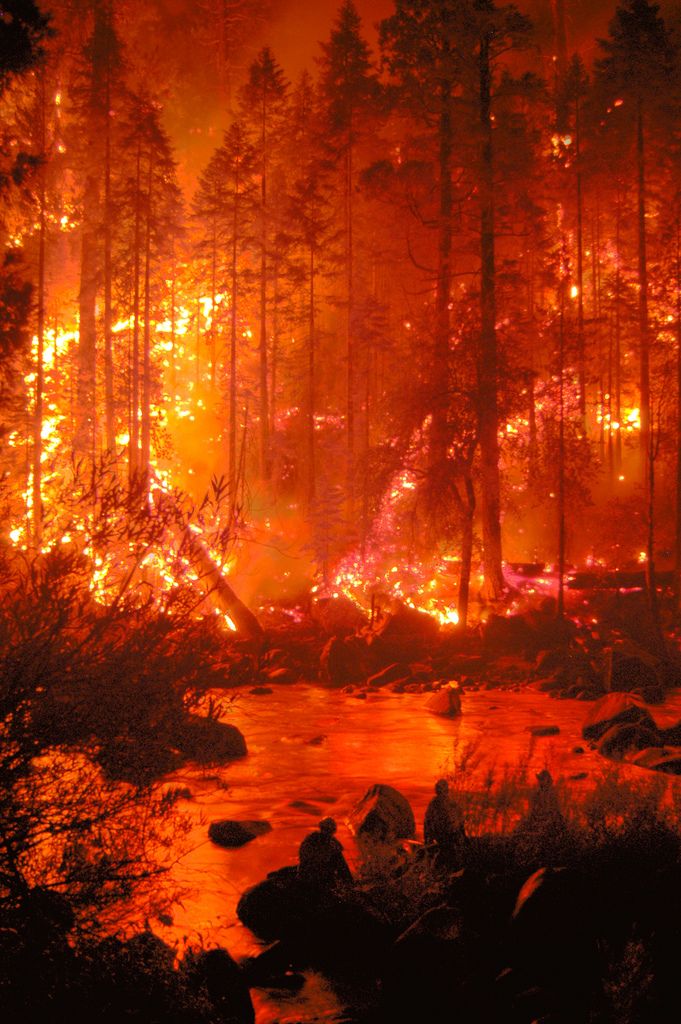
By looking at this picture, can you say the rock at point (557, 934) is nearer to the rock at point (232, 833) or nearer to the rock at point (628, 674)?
the rock at point (232, 833)

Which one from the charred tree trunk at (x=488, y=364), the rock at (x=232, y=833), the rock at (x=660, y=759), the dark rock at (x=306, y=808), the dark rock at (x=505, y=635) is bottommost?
the dark rock at (x=306, y=808)

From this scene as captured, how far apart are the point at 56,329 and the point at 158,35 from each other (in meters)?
21.3

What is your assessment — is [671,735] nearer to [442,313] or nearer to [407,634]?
[407,634]

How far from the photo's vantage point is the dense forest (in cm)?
2162

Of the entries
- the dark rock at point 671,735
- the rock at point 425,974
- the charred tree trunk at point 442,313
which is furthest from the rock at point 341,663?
the rock at point 425,974

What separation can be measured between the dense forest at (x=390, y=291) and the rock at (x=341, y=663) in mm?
3136

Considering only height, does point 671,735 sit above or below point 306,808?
above

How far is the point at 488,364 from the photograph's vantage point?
21.2 metres

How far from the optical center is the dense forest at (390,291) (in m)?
21.6

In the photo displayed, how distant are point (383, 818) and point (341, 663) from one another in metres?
11.5

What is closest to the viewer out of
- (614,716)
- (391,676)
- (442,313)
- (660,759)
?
(660,759)

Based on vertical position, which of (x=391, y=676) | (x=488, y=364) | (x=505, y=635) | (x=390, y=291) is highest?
(x=390, y=291)

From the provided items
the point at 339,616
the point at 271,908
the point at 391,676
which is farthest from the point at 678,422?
the point at 271,908

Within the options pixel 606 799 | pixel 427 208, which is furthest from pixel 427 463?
pixel 606 799
